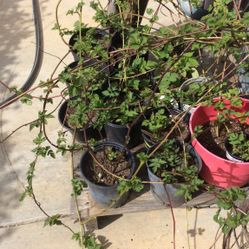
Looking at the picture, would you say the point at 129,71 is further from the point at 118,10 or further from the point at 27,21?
the point at 27,21

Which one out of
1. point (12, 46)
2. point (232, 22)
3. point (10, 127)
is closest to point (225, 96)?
point (232, 22)

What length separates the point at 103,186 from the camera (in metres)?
1.66

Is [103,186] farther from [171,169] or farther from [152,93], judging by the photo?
[152,93]

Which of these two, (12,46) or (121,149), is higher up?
(12,46)

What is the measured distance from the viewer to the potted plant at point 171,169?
157 cm

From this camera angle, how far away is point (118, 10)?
6.62 feet

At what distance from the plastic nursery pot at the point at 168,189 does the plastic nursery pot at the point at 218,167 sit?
32 mm

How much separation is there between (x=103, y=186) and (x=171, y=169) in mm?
327

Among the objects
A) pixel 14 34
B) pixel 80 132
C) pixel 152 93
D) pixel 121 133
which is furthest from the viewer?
pixel 14 34

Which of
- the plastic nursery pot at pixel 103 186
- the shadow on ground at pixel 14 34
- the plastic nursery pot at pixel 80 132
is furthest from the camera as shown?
the shadow on ground at pixel 14 34

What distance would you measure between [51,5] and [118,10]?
4.25 feet

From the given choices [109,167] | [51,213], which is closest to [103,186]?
[109,167]

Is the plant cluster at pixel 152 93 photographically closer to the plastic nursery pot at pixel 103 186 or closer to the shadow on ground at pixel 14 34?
the plastic nursery pot at pixel 103 186

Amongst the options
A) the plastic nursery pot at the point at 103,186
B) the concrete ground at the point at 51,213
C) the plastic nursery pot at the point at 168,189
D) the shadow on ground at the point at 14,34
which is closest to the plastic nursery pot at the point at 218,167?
the plastic nursery pot at the point at 168,189
